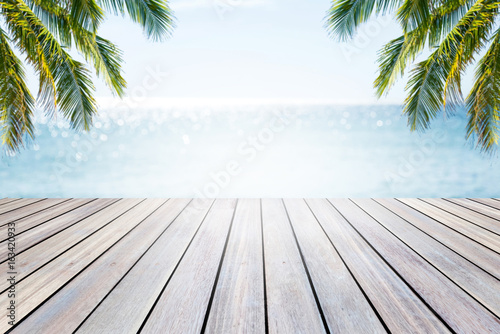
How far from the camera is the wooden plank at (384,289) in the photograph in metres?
0.99

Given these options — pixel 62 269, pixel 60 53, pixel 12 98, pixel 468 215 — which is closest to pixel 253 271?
pixel 62 269

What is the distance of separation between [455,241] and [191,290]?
59.9 inches

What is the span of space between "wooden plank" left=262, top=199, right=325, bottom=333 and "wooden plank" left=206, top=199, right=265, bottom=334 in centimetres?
4

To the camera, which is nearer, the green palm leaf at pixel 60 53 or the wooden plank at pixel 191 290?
the wooden plank at pixel 191 290

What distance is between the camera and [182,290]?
1.20m

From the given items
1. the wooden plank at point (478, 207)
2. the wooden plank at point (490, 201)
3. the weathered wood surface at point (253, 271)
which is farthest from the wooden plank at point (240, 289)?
the wooden plank at point (490, 201)

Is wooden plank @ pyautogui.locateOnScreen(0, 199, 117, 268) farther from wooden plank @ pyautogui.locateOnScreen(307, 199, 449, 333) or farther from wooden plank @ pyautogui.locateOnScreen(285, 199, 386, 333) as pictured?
wooden plank @ pyautogui.locateOnScreen(307, 199, 449, 333)

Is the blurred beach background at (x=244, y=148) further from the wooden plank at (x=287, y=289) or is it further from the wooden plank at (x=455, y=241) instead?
the wooden plank at (x=287, y=289)

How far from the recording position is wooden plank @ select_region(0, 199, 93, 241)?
1979 mm

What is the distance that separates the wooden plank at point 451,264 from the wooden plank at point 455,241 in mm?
49

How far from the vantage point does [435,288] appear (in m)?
1.22

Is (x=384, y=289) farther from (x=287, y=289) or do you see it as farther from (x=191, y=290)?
(x=191, y=290)

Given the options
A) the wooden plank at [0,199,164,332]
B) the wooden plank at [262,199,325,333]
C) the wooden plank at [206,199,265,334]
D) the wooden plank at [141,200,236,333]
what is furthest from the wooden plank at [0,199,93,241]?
the wooden plank at [262,199,325,333]

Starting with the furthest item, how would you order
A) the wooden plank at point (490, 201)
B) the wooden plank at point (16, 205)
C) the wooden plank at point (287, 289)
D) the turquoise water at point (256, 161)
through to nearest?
the turquoise water at point (256, 161) < the wooden plank at point (490, 201) < the wooden plank at point (16, 205) < the wooden plank at point (287, 289)
